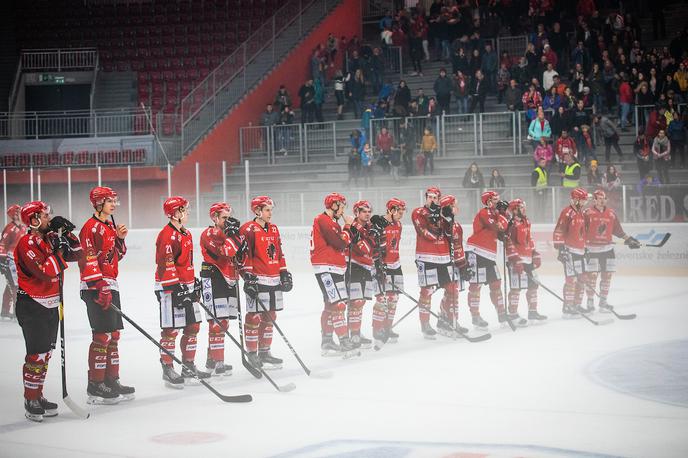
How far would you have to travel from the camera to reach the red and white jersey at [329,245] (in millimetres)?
10820

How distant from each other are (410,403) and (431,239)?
13.4ft

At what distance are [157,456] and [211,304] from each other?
10.9 feet

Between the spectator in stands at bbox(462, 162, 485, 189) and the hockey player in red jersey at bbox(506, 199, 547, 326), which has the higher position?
the spectator in stands at bbox(462, 162, 485, 189)

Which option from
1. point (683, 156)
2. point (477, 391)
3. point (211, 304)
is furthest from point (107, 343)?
point (683, 156)

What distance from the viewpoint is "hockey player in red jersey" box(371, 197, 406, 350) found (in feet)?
37.4

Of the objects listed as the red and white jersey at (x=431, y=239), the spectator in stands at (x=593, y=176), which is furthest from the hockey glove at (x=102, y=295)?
the spectator in stands at (x=593, y=176)

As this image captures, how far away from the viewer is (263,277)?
33.1 feet

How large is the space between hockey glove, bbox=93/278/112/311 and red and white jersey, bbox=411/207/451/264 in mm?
4634

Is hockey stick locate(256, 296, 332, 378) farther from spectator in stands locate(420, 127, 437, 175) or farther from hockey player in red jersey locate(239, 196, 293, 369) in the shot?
spectator in stands locate(420, 127, 437, 175)

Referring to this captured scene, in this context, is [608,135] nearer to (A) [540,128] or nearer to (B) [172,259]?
(A) [540,128]

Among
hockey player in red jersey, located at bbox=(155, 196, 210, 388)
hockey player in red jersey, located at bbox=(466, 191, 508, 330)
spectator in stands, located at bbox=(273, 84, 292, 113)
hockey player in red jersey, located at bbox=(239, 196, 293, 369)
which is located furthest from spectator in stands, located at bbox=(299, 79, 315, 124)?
hockey player in red jersey, located at bbox=(155, 196, 210, 388)

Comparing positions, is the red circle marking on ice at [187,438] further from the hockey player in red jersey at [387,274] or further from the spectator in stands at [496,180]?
the spectator in stands at [496,180]

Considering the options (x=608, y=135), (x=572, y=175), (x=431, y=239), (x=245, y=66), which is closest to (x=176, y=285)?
(x=431, y=239)

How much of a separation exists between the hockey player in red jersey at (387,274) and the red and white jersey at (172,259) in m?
2.67
